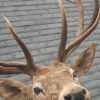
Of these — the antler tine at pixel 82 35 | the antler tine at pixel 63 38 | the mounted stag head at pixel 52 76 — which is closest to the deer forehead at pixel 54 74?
the mounted stag head at pixel 52 76

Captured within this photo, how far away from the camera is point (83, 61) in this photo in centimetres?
662

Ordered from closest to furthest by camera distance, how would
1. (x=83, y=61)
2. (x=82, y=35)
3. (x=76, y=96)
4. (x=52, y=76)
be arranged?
(x=76, y=96), (x=52, y=76), (x=82, y=35), (x=83, y=61)

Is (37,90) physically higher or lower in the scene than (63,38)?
lower

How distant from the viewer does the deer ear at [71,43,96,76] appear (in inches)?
258

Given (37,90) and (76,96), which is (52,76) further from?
(76,96)

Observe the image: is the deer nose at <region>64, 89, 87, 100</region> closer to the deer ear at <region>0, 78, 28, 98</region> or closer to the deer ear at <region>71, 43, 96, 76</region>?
the deer ear at <region>0, 78, 28, 98</region>

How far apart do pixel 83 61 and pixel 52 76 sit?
3.11ft

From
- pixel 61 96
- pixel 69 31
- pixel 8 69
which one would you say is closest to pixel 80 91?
pixel 61 96

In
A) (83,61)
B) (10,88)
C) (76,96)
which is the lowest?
(10,88)

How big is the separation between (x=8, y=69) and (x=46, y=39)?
333 centimetres

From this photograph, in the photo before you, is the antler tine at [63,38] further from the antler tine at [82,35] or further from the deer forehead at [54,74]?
the deer forehead at [54,74]

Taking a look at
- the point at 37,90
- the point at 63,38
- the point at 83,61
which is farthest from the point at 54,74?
the point at 83,61

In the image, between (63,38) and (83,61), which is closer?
(63,38)

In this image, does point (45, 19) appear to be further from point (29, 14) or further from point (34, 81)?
point (34, 81)
